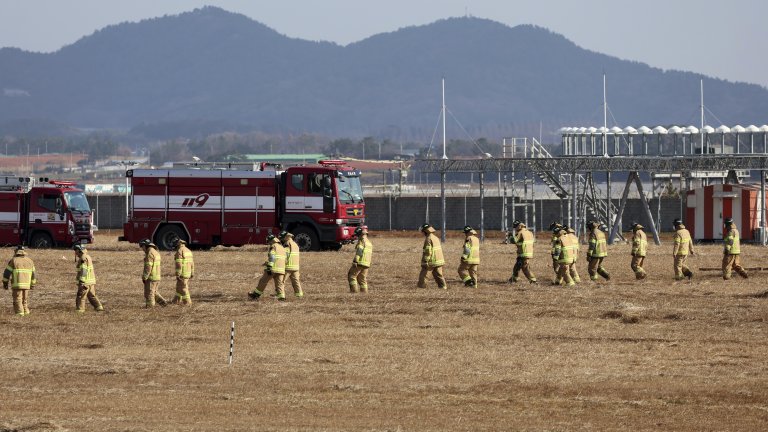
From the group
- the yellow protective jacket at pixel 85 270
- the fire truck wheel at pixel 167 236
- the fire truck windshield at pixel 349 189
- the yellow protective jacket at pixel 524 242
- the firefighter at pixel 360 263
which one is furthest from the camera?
the fire truck wheel at pixel 167 236

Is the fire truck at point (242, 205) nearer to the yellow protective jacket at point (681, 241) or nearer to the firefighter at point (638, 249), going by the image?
the firefighter at point (638, 249)

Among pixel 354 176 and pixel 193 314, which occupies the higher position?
pixel 354 176

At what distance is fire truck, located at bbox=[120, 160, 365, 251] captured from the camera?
161 ft

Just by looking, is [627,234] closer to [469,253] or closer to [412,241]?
[412,241]

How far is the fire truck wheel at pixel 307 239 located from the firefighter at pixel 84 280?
1811 centimetres

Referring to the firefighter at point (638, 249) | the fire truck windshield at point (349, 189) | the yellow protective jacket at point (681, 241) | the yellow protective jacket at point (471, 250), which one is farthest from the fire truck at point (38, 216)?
the yellow protective jacket at point (681, 241)

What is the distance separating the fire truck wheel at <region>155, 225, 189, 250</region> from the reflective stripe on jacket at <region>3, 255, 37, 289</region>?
1929 cm

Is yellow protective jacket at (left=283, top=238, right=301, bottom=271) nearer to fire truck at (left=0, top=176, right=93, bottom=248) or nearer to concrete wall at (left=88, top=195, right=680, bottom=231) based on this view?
fire truck at (left=0, top=176, right=93, bottom=248)

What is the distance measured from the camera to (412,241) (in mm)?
62281

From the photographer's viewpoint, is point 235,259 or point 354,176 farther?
point 354,176

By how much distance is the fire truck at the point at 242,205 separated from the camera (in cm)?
4894

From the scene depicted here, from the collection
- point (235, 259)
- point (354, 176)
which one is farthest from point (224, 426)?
point (354, 176)

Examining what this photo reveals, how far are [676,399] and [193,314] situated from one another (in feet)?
41.4

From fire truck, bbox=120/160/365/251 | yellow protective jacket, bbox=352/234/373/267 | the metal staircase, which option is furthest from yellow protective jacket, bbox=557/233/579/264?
the metal staircase
